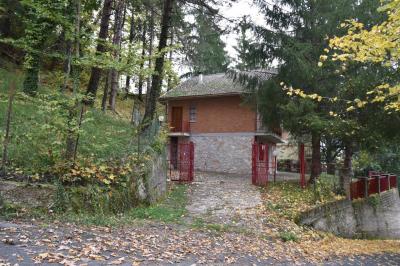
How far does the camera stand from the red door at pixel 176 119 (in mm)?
30078

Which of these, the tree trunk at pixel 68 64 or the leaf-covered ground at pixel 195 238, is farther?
the tree trunk at pixel 68 64

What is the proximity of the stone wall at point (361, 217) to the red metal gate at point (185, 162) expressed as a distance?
245 inches

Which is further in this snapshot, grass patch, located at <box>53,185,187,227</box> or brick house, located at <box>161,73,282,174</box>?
brick house, located at <box>161,73,282,174</box>

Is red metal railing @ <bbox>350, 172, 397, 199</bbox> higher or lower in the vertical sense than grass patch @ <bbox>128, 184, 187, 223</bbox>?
higher

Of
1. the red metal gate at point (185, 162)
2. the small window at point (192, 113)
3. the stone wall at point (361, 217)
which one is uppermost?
the small window at point (192, 113)

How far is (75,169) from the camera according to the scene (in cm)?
917

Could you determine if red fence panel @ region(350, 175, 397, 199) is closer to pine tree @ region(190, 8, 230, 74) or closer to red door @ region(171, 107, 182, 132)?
pine tree @ region(190, 8, 230, 74)

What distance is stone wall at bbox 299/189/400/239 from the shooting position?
13798 millimetres

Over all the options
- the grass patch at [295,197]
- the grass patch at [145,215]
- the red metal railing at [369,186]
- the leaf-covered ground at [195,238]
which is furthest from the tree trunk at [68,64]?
the red metal railing at [369,186]

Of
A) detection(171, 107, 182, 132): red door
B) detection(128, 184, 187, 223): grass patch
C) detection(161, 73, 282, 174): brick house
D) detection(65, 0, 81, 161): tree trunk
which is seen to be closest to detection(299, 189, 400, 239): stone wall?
detection(128, 184, 187, 223): grass patch

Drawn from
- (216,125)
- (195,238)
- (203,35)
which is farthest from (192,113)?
(195,238)

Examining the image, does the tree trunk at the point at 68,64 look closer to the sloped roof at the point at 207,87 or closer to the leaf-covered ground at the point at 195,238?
the leaf-covered ground at the point at 195,238

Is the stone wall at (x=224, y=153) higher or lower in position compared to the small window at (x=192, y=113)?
lower

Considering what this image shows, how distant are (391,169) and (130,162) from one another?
2892 cm
